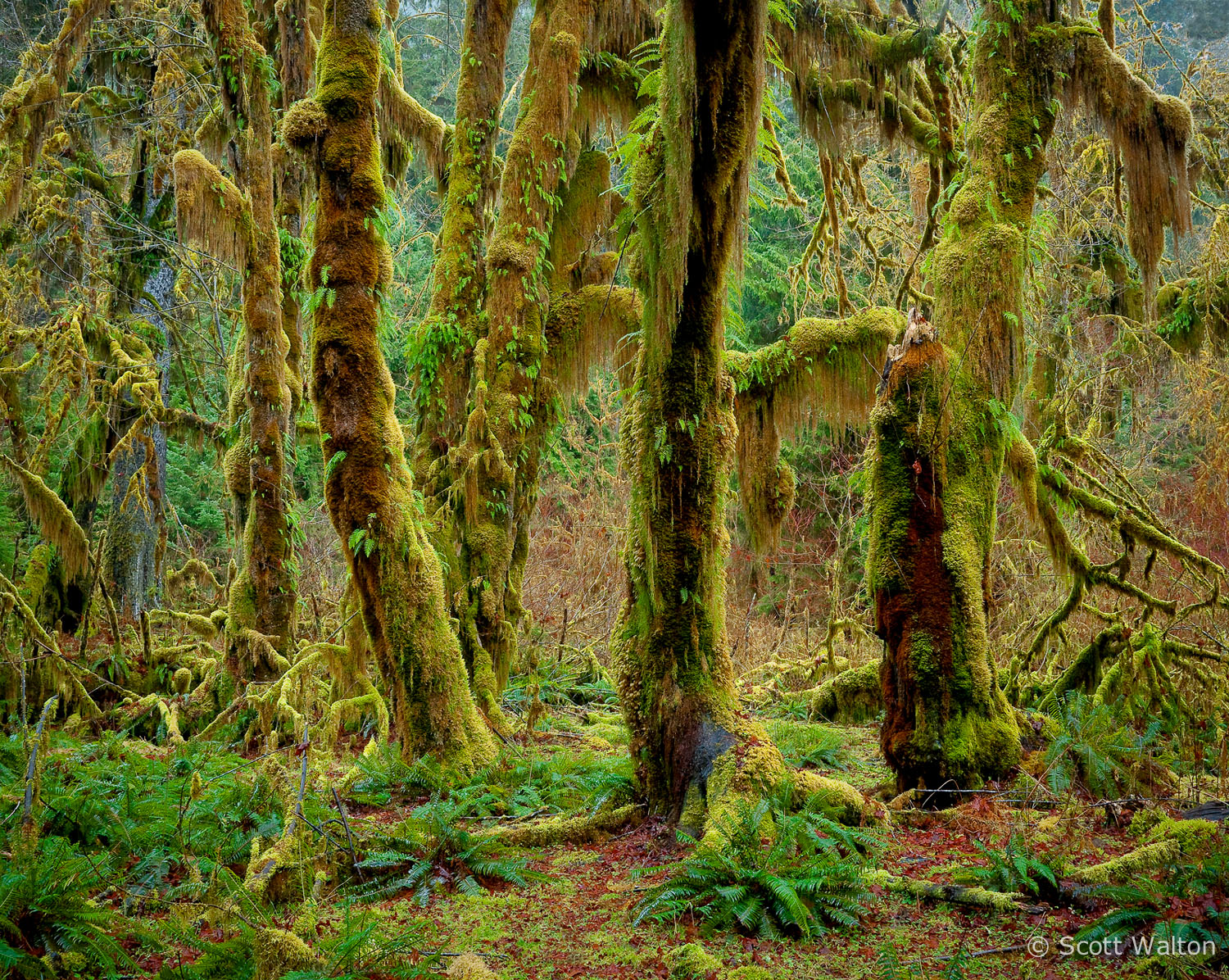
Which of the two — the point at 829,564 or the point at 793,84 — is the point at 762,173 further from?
the point at 793,84

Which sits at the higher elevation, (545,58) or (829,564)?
(545,58)

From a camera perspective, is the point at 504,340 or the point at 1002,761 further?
the point at 504,340

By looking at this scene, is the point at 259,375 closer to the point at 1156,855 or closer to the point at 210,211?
the point at 210,211

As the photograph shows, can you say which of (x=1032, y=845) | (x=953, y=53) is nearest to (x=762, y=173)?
(x=953, y=53)

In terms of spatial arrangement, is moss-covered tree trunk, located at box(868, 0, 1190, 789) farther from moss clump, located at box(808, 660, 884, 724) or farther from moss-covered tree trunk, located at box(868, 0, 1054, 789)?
moss clump, located at box(808, 660, 884, 724)

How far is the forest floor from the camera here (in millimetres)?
3865

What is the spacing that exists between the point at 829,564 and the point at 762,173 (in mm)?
8797

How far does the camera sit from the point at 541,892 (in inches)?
195

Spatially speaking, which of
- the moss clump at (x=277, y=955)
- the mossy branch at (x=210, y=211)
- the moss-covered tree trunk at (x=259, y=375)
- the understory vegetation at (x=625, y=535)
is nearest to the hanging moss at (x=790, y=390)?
the understory vegetation at (x=625, y=535)

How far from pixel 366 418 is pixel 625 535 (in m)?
2.93

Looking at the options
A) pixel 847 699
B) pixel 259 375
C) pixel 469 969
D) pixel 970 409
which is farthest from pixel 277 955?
pixel 847 699

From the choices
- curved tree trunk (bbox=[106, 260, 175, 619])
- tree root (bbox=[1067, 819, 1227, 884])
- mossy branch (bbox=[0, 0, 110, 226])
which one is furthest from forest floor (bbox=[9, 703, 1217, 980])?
curved tree trunk (bbox=[106, 260, 175, 619])

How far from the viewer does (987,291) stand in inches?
253

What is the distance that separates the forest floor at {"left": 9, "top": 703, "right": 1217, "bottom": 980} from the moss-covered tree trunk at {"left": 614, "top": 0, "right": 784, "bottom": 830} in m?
0.63
